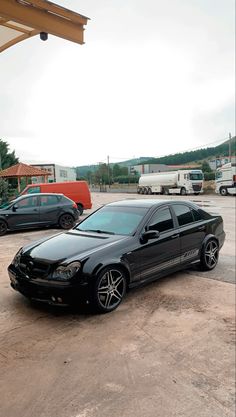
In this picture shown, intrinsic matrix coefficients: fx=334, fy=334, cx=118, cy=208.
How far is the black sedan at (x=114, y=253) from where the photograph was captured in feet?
13.8

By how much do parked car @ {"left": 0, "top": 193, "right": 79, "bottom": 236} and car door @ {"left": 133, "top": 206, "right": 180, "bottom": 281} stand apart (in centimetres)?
679

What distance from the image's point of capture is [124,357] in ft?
11.1

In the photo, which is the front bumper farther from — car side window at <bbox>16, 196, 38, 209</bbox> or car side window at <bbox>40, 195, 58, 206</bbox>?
car side window at <bbox>40, 195, 58, 206</bbox>

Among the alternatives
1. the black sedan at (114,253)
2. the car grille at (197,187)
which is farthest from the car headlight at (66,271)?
the car grille at (197,187)

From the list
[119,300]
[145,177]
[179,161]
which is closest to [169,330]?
[119,300]

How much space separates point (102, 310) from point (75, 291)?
0.50m

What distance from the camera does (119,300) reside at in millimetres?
4535

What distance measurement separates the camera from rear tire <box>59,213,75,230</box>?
12092 mm

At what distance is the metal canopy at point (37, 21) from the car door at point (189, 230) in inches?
139

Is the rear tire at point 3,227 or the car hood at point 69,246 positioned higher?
the car hood at point 69,246

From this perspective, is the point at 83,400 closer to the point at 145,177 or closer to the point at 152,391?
the point at 152,391

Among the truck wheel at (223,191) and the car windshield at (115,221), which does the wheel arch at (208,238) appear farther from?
the truck wheel at (223,191)

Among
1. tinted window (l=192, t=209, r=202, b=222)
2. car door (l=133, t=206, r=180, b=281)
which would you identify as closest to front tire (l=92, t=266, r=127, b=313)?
car door (l=133, t=206, r=180, b=281)

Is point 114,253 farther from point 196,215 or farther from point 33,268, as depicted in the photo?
point 196,215
